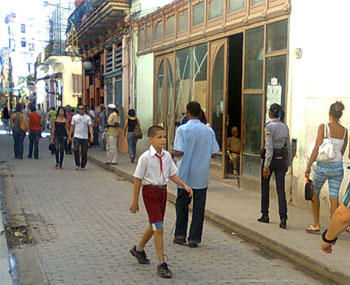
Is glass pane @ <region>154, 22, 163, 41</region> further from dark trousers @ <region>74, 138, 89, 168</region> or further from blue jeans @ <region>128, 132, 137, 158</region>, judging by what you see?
dark trousers @ <region>74, 138, 89, 168</region>

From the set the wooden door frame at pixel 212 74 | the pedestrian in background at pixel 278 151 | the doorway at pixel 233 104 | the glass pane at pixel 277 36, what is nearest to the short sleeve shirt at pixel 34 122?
the wooden door frame at pixel 212 74

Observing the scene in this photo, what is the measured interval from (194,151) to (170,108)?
8.39 metres

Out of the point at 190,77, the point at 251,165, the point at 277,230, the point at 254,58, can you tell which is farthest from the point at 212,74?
the point at 277,230

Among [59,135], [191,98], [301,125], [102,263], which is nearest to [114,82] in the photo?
[59,135]

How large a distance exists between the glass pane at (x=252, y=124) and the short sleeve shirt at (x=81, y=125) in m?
5.17

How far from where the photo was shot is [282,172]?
23.1 ft

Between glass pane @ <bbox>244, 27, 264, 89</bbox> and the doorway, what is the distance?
0.98 meters

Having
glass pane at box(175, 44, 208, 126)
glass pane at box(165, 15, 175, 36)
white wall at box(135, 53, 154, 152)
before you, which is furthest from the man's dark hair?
white wall at box(135, 53, 154, 152)

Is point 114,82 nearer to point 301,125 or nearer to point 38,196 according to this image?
point 38,196

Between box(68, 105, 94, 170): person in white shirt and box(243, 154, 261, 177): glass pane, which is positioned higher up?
box(68, 105, 94, 170): person in white shirt

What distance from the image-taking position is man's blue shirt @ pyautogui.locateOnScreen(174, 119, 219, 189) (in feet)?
20.1

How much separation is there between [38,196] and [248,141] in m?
4.43

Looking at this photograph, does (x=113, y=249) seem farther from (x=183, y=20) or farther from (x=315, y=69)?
(x=183, y=20)

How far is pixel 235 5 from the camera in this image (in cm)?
1066
